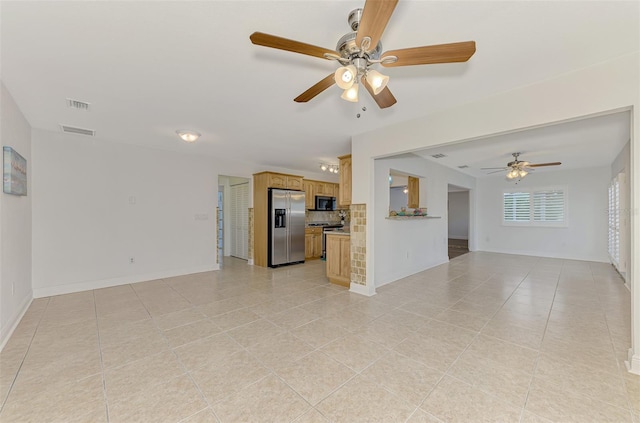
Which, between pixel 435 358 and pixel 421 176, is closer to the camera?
pixel 435 358

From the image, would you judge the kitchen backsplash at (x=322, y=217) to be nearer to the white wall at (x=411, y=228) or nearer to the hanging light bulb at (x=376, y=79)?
the white wall at (x=411, y=228)

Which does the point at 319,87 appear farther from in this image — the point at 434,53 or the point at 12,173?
Result: the point at 12,173

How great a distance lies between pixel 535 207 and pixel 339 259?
6856 millimetres

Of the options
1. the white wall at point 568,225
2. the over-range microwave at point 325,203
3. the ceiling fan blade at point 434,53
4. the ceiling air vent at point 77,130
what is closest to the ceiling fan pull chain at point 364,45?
the ceiling fan blade at point 434,53

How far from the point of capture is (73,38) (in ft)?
6.14

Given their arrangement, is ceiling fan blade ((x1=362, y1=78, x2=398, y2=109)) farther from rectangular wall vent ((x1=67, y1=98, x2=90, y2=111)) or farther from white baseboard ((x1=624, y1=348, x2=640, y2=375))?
rectangular wall vent ((x1=67, y1=98, x2=90, y2=111))

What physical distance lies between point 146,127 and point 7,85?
1.37 m

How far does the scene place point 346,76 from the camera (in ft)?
5.41

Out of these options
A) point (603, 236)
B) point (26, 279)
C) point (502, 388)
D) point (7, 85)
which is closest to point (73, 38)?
point (7, 85)

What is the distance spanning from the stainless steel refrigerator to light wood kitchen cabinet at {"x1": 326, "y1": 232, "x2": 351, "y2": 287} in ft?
6.08

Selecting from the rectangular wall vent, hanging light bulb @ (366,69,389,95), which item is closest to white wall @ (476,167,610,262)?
hanging light bulb @ (366,69,389,95)

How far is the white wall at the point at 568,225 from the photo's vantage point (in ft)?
22.1

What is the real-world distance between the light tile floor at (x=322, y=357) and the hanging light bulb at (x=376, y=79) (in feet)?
7.14

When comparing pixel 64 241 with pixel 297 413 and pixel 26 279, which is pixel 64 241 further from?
pixel 297 413
